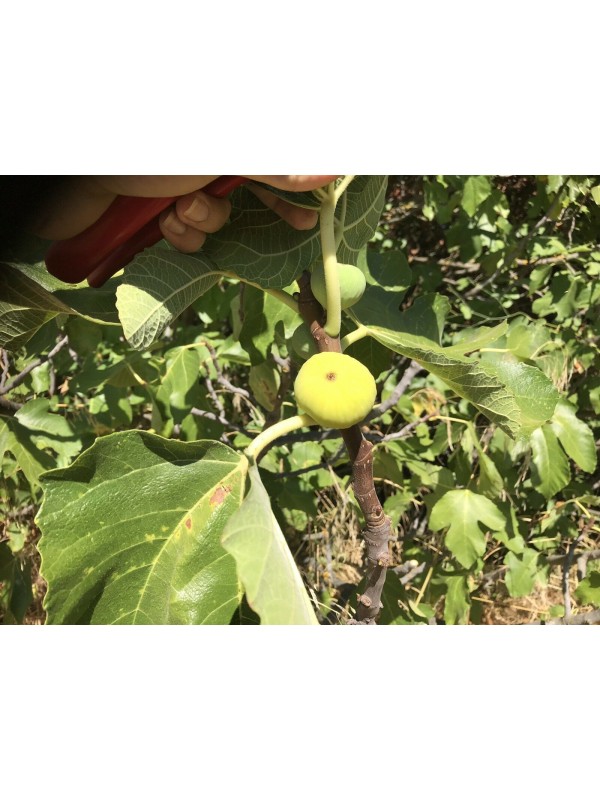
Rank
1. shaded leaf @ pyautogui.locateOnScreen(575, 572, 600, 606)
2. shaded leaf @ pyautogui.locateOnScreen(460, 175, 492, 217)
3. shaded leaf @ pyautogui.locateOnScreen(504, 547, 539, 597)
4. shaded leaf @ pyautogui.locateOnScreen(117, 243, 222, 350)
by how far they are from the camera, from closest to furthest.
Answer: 1. shaded leaf @ pyautogui.locateOnScreen(117, 243, 222, 350)
2. shaded leaf @ pyautogui.locateOnScreen(575, 572, 600, 606)
3. shaded leaf @ pyautogui.locateOnScreen(504, 547, 539, 597)
4. shaded leaf @ pyautogui.locateOnScreen(460, 175, 492, 217)

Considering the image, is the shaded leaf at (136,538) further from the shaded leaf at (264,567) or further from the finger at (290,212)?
the finger at (290,212)

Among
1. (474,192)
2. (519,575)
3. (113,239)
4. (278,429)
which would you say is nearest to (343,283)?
(278,429)

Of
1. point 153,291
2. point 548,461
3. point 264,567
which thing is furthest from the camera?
point 548,461

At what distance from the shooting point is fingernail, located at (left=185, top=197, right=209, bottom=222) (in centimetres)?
68

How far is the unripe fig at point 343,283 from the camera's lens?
0.65 meters

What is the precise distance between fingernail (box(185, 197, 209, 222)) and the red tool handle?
26 millimetres

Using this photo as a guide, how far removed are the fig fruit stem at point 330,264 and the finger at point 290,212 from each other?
34 mm

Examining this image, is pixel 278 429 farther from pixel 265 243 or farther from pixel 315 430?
pixel 315 430

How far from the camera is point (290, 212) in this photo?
706 mm

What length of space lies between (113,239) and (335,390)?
320 millimetres

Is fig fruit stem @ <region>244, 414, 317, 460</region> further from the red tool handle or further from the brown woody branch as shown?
the red tool handle

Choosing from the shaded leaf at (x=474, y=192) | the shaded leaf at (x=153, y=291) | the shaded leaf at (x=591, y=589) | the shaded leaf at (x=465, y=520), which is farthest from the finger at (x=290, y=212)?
the shaded leaf at (x=474, y=192)

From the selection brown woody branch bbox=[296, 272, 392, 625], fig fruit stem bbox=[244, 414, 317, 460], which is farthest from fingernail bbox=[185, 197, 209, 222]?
fig fruit stem bbox=[244, 414, 317, 460]

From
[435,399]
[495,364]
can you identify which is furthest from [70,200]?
[435,399]
